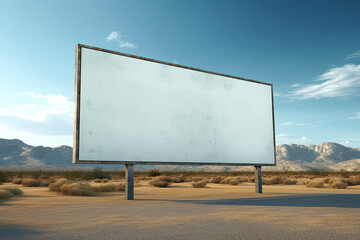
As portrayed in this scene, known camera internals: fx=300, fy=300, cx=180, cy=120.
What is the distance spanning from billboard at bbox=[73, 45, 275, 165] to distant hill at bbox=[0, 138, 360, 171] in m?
102

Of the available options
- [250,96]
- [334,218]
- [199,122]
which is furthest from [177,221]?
[250,96]

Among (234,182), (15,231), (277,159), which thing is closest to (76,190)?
(15,231)

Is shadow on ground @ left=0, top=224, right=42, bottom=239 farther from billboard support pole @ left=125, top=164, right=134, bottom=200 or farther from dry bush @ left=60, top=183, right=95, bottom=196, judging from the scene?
dry bush @ left=60, top=183, right=95, bottom=196

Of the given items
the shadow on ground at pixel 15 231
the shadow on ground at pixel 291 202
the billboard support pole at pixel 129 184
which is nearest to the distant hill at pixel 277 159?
the shadow on ground at pixel 291 202

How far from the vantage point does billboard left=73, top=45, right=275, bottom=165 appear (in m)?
10.7

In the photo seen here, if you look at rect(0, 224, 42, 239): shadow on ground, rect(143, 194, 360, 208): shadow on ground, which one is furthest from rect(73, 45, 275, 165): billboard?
rect(0, 224, 42, 239): shadow on ground

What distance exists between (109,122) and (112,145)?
846mm

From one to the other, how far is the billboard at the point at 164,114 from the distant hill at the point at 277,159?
102 m

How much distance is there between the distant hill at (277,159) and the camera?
120156mm

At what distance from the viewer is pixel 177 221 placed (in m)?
6.21

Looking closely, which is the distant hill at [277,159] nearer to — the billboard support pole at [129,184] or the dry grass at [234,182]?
the dry grass at [234,182]

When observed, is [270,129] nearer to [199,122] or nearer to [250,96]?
[250,96]

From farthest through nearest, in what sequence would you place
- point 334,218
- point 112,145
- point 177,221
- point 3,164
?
1. point 3,164
2. point 112,145
3. point 334,218
4. point 177,221

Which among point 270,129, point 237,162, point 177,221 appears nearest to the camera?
point 177,221
